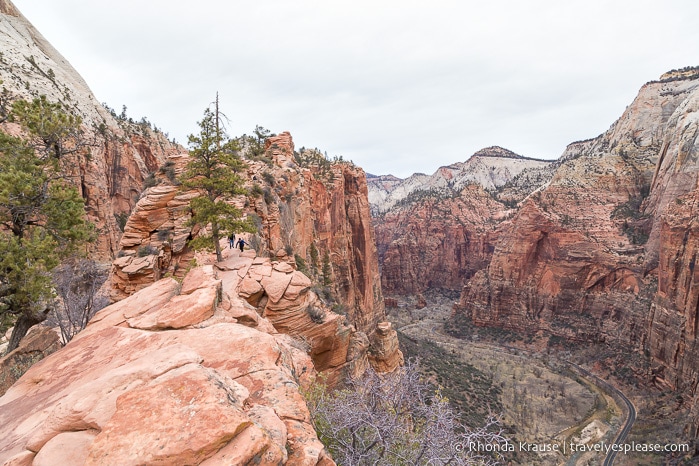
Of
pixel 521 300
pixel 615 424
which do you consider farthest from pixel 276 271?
pixel 521 300

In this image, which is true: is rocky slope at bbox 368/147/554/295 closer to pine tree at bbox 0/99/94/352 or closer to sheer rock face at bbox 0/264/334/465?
pine tree at bbox 0/99/94/352

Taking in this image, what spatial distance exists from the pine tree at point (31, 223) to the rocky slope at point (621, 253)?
57.0 m

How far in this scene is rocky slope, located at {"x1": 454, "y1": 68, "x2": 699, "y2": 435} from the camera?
4112 centimetres

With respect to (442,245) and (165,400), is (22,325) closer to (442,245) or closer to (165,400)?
(165,400)

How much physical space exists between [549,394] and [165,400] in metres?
55.9

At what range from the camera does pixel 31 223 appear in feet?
39.7

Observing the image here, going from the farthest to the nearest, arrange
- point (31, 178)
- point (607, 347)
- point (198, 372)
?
point (607, 347), point (31, 178), point (198, 372)

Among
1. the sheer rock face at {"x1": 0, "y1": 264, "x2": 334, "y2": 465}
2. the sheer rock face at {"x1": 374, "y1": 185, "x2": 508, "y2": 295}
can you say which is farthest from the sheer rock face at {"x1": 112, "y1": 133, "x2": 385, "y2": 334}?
the sheer rock face at {"x1": 374, "y1": 185, "x2": 508, "y2": 295}

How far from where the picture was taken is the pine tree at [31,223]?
1052 cm

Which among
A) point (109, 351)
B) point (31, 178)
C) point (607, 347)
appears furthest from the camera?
point (607, 347)

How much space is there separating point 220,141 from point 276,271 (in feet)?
23.7

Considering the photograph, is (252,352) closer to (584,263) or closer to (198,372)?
(198,372)

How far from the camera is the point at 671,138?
55.6 m

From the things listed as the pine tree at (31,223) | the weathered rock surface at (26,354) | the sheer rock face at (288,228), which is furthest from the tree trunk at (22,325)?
the sheer rock face at (288,228)
